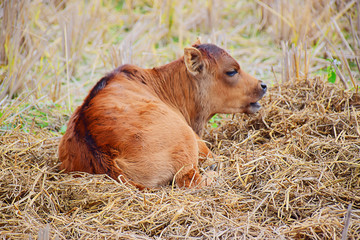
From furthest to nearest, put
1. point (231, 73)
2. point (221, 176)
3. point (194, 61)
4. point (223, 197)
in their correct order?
point (231, 73) < point (194, 61) < point (221, 176) < point (223, 197)

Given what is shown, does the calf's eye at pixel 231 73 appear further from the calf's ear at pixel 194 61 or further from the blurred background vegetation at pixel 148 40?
the blurred background vegetation at pixel 148 40

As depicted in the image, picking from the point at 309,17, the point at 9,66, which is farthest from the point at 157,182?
the point at 309,17

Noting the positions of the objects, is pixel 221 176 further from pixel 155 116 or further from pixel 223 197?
pixel 155 116

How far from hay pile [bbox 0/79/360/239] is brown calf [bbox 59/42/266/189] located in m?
0.19

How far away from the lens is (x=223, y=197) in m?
3.39

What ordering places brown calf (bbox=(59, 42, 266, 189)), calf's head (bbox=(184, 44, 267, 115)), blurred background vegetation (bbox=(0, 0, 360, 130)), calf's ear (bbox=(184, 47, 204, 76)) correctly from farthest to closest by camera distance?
1. blurred background vegetation (bbox=(0, 0, 360, 130))
2. calf's head (bbox=(184, 44, 267, 115))
3. calf's ear (bbox=(184, 47, 204, 76))
4. brown calf (bbox=(59, 42, 266, 189))

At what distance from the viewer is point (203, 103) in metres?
4.75

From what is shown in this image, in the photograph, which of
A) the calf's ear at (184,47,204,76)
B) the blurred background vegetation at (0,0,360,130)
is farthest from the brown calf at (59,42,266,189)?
the blurred background vegetation at (0,0,360,130)

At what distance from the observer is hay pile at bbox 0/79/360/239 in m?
2.99

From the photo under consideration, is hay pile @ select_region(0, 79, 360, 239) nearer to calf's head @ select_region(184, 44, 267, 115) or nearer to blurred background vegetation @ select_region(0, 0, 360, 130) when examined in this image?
calf's head @ select_region(184, 44, 267, 115)

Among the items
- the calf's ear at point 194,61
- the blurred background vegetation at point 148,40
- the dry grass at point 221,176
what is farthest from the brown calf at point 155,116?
the blurred background vegetation at point 148,40

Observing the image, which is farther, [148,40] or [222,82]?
[148,40]

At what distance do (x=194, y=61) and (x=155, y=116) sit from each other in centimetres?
101

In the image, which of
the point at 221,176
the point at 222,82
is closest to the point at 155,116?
the point at 221,176
